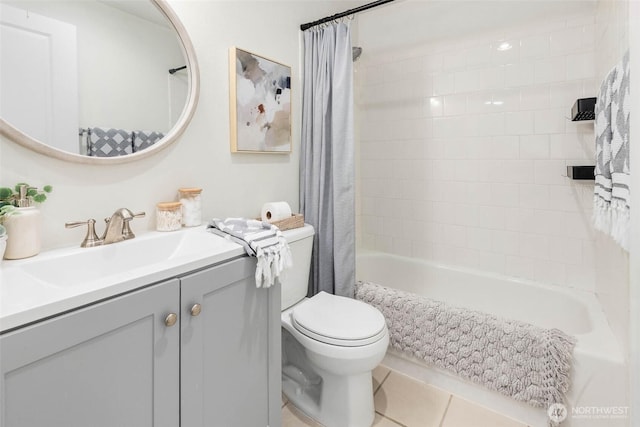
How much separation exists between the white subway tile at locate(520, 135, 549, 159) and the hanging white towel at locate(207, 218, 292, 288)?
1.81 m

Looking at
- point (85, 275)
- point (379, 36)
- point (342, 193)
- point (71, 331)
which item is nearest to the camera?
point (71, 331)

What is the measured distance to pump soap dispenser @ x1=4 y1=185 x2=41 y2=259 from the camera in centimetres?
98

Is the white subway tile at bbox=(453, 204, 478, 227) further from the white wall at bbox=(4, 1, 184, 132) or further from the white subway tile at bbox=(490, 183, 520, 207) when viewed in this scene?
the white wall at bbox=(4, 1, 184, 132)

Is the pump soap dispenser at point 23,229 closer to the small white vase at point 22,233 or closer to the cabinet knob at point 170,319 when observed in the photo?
the small white vase at point 22,233

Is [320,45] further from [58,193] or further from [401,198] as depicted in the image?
[58,193]

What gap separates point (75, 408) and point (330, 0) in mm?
2578

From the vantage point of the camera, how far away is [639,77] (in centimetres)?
53

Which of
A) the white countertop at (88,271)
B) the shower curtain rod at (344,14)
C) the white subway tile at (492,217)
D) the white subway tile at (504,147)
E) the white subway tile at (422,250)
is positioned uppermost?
the shower curtain rod at (344,14)

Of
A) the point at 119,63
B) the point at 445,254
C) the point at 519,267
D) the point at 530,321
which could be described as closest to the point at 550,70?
the point at 519,267

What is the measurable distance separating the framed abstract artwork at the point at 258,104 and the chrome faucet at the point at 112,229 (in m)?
0.66

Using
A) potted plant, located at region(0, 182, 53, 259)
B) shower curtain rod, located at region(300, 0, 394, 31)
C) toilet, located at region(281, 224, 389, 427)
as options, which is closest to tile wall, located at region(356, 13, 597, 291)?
shower curtain rod, located at region(300, 0, 394, 31)

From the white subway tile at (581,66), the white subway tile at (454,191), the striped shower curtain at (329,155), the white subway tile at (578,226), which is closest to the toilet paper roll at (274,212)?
the striped shower curtain at (329,155)

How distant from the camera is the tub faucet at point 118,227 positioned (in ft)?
3.90

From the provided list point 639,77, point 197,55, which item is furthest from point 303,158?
point 639,77
